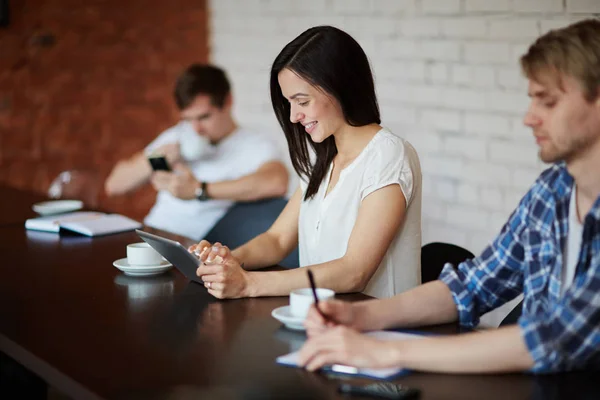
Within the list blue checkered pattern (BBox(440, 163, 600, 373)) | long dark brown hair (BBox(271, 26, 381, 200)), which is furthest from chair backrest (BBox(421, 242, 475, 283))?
blue checkered pattern (BBox(440, 163, 600, 373))

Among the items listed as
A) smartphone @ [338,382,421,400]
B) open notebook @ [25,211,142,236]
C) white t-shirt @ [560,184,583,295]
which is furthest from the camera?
open notebook @ [25,211,142,236]

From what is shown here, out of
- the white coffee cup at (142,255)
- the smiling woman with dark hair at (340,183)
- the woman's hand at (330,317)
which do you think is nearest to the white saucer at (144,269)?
the white coffee cup at (142,255)

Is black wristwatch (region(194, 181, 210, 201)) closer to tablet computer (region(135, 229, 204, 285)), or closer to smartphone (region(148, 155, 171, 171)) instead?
smartphone (region(148, 155, 171, 171))

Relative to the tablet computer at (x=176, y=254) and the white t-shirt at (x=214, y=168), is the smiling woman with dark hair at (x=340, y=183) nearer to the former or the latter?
the tablet computer at (x=176, y=254)

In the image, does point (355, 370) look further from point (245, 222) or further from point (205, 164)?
point (205, 164)

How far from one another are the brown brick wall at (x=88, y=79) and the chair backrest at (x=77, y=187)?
4.32ft

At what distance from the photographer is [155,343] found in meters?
1.67

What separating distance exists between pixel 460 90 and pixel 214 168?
1.05 m

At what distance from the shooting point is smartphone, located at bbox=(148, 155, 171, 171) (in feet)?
10.8

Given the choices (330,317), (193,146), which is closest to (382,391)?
(330,317)

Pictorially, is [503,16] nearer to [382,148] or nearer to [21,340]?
[382,148]

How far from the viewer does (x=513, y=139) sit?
3123mm

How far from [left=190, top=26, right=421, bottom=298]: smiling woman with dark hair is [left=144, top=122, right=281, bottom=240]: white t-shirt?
112 centimetres

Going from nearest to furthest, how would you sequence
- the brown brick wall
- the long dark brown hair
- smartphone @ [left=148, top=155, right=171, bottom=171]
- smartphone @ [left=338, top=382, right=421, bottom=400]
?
1. smartphone @ [left=338, top=382, right=421, bottom=400]
2. the long dark brown hair
3. smartphone @ [left=148, top=155, right=171, bottom=171]
4. the brown brick wall
